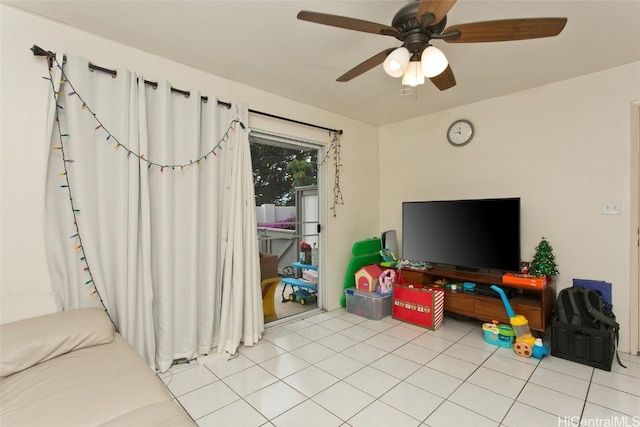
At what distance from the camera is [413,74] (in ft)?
5.98

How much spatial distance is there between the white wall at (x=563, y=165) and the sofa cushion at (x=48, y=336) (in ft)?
11.8

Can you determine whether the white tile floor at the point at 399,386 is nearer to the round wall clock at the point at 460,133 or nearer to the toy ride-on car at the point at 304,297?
the toy ride-on car at the point at 304,297

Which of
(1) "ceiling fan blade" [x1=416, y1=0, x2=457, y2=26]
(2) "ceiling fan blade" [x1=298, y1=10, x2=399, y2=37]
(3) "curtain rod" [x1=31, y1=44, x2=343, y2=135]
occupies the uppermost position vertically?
(3) "curtain rod" [x1=31, y1=44, x2=343, y2=135]

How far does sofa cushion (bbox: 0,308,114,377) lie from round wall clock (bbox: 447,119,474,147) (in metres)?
3.76

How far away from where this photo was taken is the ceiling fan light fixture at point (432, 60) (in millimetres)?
1585

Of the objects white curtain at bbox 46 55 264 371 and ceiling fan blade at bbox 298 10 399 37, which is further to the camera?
white curtain at bbox 46 55 264 371

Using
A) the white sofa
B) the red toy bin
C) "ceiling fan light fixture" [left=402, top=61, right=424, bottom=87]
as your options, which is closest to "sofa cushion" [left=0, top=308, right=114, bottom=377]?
the white sofa

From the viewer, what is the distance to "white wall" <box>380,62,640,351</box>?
2.67 meters

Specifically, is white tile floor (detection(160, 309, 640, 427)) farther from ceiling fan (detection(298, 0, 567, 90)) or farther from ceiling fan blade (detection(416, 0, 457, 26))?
ceiling fan blade (detection(416, 0, 457, 26))

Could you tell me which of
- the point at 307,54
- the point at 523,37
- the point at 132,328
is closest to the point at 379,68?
the point at 307,54

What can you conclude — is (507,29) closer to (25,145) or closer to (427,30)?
(427,30)

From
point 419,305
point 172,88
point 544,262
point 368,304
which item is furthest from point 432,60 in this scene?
point 368,304

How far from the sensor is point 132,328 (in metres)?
2.21

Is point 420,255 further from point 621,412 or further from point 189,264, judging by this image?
point 189,264
